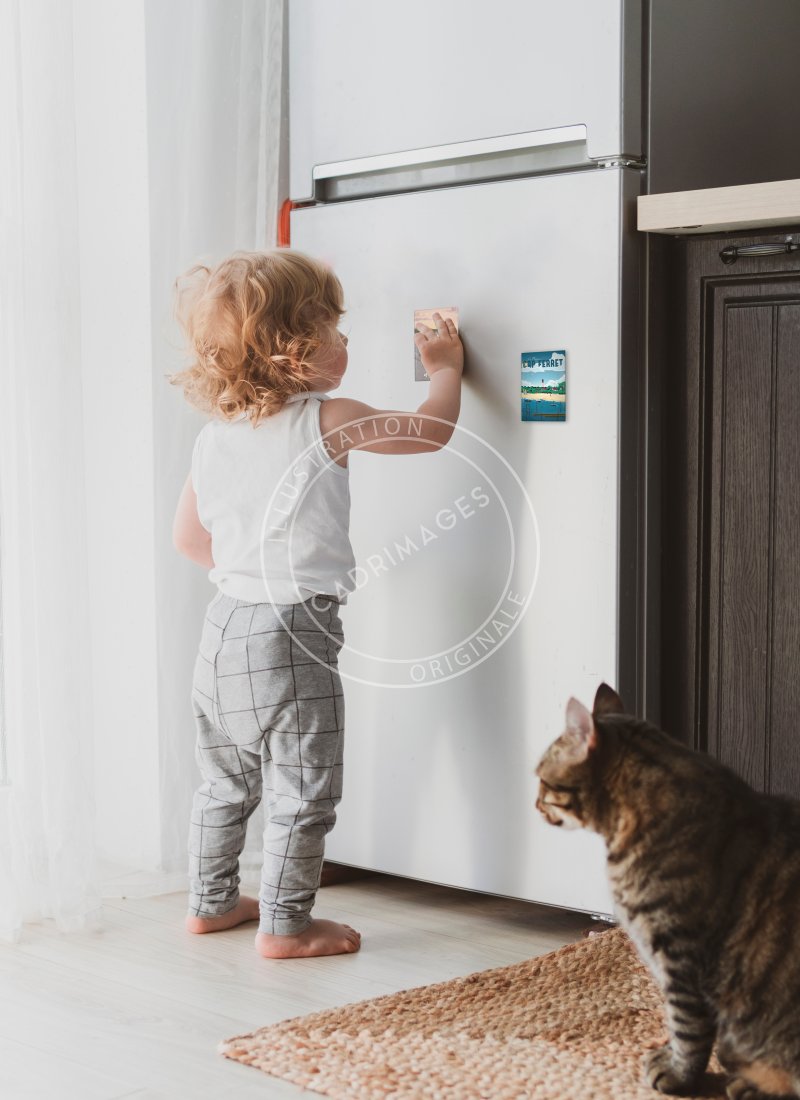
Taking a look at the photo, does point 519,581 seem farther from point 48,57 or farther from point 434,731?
point 48,57

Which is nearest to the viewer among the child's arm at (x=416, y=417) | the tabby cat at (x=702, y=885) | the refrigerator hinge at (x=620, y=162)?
the tabby cat at (x=702, y=885)

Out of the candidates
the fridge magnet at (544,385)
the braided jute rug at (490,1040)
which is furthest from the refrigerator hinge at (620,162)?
the braided jute rug at (490,1040)

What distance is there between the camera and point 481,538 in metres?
1.98

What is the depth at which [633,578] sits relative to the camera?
186 cm

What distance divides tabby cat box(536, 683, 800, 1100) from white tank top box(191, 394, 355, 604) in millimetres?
610

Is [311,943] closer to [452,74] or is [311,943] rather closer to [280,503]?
[280,503]

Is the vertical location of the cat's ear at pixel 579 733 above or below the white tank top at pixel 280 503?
below

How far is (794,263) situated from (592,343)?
0.92 ft

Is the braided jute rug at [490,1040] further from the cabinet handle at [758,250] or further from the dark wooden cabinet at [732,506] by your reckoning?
the cabinet handle at [758,250]

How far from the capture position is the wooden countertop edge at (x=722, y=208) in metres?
1.69

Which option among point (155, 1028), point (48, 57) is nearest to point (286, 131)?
point (48, 57)

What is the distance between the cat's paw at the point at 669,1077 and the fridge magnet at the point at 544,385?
33.5 inches

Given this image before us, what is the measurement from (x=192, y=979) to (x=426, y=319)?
99 cm

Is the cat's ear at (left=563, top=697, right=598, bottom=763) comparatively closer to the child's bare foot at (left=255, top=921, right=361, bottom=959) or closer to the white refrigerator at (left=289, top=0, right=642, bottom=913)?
the white refrigerator at (left=289, top=0, right=642, bottom=913)
